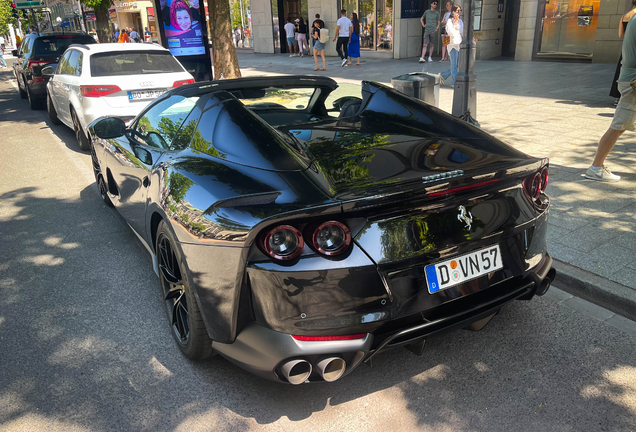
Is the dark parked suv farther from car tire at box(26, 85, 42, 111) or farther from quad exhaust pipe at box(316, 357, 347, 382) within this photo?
quad exhaust pipe at box(316, 357, 347, 382)

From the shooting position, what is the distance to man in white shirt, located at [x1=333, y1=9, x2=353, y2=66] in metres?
19.3

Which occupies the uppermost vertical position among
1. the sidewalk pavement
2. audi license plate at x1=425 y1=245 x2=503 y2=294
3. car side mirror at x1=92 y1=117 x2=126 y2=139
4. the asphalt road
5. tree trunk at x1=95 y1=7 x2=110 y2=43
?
tree trunk at x1=95 y1=7 x2=110 y2=43

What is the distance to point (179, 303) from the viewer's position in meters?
3.07

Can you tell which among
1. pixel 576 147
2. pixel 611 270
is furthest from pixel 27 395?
pixel 576 147

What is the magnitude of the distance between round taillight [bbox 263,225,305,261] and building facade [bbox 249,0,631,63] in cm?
1604

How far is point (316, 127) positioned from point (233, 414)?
1722 millimetres

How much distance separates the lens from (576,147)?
691 centimetres

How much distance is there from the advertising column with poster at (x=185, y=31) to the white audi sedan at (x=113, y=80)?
16.5ft

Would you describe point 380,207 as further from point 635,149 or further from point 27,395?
point 635,149

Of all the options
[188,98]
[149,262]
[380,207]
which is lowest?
[149,262]

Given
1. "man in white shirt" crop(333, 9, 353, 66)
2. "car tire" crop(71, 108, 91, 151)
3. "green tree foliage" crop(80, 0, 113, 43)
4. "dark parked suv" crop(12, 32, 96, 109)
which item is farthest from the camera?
"green tree foliage" crop(80, 0, 113, 43)

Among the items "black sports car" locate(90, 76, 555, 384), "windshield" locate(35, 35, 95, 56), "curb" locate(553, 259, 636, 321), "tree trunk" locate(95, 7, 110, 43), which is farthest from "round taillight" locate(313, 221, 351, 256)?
"tree trunk" locate(95, 7, 110, 43)

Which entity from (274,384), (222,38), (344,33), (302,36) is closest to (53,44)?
(222,38)

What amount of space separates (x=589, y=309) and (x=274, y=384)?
218 centimetres
